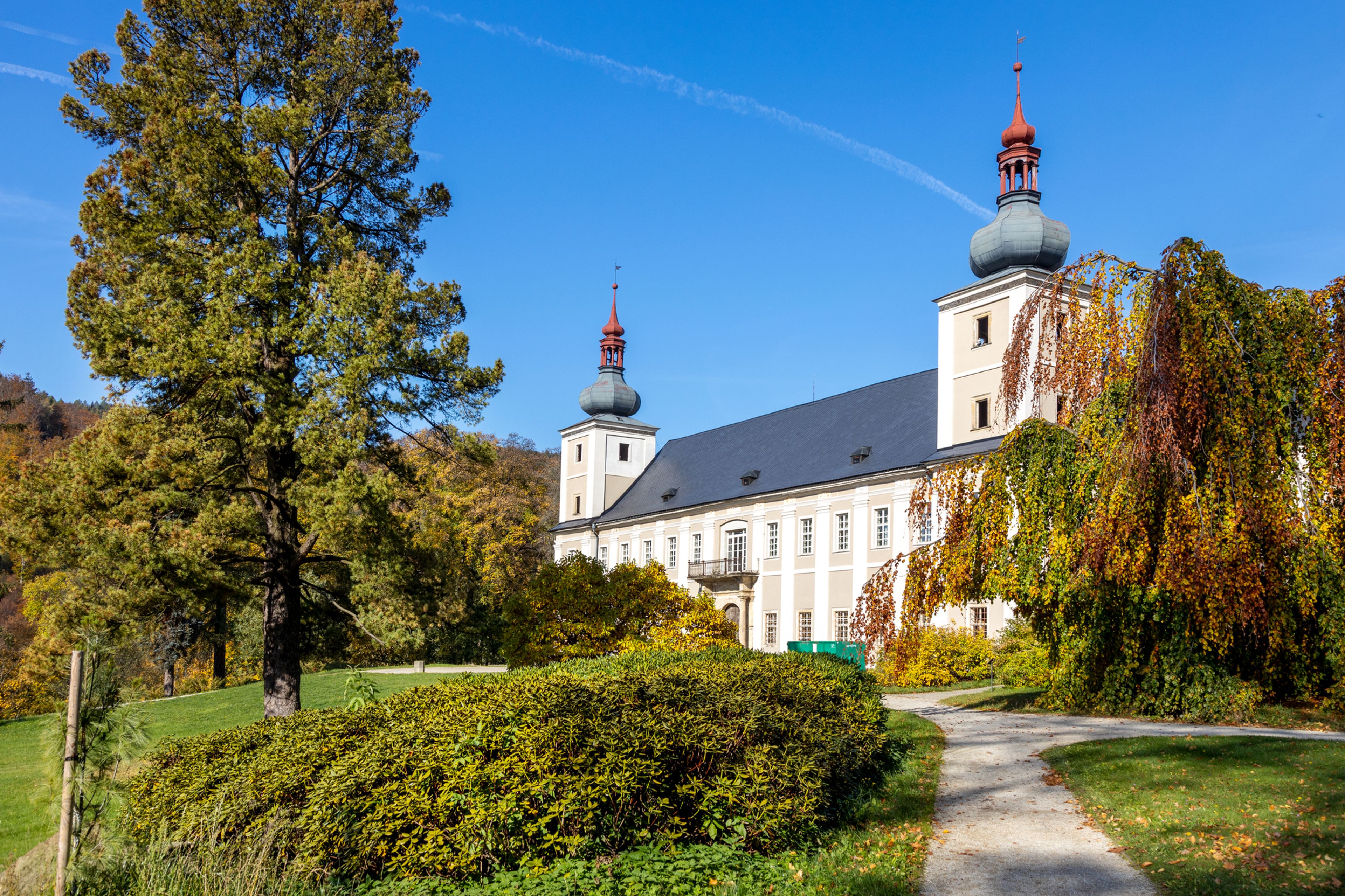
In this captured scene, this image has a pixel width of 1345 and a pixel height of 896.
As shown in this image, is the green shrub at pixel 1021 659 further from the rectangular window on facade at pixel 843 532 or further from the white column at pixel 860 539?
the rectangular window on facade at pixel 843 532

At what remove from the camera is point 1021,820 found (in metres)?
8.00

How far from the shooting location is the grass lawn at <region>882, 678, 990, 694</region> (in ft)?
76.9

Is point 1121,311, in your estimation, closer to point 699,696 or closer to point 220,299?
point 699,696

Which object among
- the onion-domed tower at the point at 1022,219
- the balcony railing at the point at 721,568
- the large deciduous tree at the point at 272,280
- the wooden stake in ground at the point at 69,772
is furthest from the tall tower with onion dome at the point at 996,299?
the wooden stake in ground at the point at 69,772

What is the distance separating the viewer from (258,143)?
50.1 ft

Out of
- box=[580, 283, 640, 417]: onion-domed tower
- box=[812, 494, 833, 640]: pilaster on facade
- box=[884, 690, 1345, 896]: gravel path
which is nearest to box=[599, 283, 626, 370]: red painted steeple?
box=[580, 283, 640, 417]: onion-domed tower

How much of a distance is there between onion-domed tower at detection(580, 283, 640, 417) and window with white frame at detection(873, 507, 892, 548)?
2301 cm

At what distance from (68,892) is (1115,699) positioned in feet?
43.4

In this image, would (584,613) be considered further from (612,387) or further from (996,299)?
(612,387)

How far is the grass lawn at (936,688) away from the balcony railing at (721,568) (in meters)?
14.9

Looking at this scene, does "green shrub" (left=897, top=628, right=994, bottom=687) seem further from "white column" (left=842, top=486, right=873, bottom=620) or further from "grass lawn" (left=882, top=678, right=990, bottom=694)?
"white column" (left=842, top=486, right=873, bottom=620)

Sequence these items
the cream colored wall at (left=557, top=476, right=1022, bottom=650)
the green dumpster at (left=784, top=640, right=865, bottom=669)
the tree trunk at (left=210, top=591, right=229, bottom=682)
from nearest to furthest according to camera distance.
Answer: the green dumpster at (left=784, top=640, right=865, bottom=669)
the tree trunk at (left=210, top=591, right=229, bottom=682)
the cream colored wall at (left=557, top=476, right=1022, bottom=650)

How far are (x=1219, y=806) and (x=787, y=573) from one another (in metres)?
31.0

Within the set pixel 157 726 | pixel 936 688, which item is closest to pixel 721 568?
pixel 936 688
